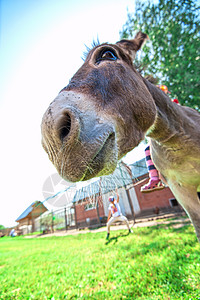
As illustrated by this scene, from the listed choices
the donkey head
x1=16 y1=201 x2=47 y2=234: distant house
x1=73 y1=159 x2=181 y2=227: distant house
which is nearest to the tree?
x1=73 y1=159 x2=181 y2=227: distant house

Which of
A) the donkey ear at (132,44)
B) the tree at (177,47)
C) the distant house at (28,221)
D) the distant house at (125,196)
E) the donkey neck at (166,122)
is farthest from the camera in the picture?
the distant house at (28,221)

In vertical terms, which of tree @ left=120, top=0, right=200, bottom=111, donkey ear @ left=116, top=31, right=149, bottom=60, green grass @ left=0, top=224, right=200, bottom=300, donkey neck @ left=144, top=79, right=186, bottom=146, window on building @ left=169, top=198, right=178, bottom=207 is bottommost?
green grass @ left=0, top=224, right=200, bottom=300

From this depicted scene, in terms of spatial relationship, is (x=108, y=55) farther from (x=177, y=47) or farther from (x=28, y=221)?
(x=28, y=221)

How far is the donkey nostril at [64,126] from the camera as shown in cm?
97

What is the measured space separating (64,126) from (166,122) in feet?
5.64

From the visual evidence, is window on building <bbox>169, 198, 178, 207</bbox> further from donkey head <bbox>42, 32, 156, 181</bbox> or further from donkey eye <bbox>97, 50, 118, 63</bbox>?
donkey eye <bbox>97, 50, 118, 63</bbox>

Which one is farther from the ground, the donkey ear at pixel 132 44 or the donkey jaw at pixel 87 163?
the donkey ear at pixel 132 44

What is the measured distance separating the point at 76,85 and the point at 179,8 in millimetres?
11581

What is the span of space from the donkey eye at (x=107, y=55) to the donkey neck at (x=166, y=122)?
2.20 feet

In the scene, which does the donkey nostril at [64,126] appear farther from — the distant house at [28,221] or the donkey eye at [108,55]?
the distant house at [28,221]

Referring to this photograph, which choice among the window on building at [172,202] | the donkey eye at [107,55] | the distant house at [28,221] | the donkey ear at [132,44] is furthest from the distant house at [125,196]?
the distant house at [28,221]

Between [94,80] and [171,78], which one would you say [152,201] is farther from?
[94,80]

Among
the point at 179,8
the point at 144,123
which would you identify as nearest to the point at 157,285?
the point at 144,123

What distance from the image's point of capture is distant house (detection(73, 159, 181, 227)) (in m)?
1.77
